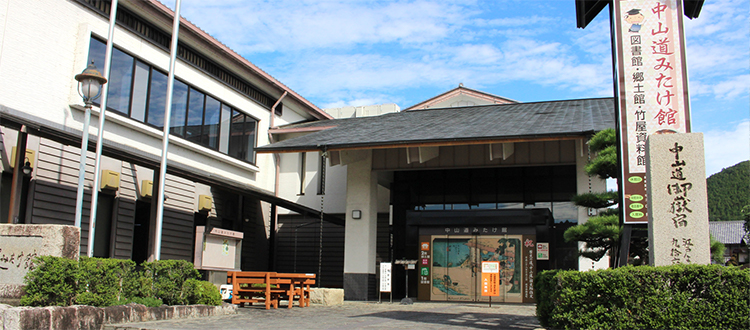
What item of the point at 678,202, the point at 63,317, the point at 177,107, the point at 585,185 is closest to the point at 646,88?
the point at 678,202

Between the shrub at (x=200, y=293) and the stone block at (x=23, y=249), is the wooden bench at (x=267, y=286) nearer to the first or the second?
the shrub at (x=200, y=293)

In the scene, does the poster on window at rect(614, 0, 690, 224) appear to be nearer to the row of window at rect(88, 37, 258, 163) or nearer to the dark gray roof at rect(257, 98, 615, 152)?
the dark gray roof at rect(257, 98, 615, 152)

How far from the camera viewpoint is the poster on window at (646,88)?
30.1 feet

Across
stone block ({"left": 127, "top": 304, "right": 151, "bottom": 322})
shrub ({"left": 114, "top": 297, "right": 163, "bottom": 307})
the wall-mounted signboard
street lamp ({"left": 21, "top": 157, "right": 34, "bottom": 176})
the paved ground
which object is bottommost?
the paved ground

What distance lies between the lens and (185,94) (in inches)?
734

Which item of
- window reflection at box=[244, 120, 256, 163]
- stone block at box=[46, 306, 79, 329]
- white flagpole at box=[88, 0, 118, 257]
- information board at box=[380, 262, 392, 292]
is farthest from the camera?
window reflection at box=[244, 120, 256, 163]

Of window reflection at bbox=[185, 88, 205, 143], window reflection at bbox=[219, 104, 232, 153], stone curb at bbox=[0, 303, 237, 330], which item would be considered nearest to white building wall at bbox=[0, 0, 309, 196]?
window reflection at bbox=[185, 88, 205, 143]

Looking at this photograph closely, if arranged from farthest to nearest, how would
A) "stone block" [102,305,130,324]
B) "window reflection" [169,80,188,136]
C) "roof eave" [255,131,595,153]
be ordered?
"window reflection" [169,80,188,136] < "roof eave" [255,131,595,153] < "stone block" [102,305,130,324]

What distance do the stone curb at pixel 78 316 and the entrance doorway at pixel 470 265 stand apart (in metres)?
9.86

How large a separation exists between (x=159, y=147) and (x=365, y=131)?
601 centimetres

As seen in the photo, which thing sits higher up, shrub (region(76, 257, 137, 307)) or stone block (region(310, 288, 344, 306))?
shrub (region(76, 257, 137, 307))

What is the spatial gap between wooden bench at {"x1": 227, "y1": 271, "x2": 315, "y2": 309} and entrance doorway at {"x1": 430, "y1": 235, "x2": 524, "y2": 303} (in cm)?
509

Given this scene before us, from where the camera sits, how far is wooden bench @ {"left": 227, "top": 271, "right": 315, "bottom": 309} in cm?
1401

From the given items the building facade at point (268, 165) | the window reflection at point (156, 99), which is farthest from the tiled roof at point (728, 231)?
the window reflection at point (156, 99)
